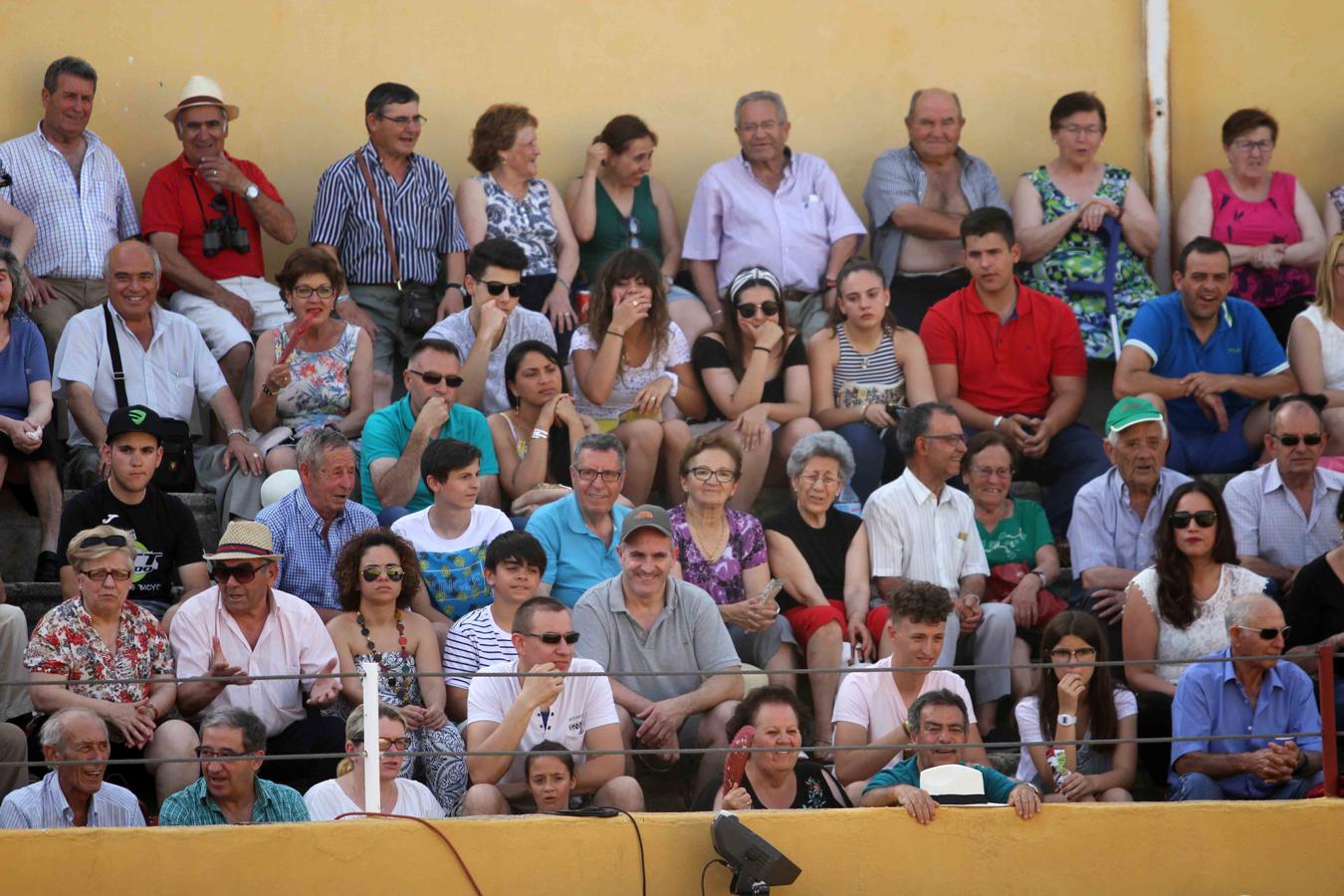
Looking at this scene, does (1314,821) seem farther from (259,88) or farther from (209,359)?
(259,88)

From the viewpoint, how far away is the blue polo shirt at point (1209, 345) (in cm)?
926

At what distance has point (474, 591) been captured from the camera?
7.87 meters

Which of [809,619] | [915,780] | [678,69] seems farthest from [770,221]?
[915,780]

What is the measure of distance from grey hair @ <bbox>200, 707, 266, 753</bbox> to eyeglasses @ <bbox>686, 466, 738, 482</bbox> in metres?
1.99

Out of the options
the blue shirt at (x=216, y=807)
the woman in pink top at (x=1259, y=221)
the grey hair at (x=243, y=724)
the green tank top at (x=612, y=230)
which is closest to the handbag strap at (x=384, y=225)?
the green tank top at (x=612, y=230)

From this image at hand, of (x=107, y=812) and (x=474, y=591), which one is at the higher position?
(x=474, y=591)

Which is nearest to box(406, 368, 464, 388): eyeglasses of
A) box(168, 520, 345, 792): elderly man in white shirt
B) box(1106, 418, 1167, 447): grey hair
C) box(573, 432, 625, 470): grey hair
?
box(573, 432, 625, 470): grey hair

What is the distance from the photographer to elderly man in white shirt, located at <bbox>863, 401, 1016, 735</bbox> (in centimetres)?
814

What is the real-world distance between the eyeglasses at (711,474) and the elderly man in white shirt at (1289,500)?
196 cm

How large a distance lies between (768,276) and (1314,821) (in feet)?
11.5

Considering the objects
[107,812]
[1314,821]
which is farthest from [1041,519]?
[107,812]

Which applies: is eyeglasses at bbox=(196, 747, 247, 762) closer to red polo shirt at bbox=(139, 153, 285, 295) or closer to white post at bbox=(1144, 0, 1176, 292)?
red polo shirt at bbox=(139, 153, 285, 295)

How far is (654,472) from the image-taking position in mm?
8734

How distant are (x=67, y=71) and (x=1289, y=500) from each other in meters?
5.28
